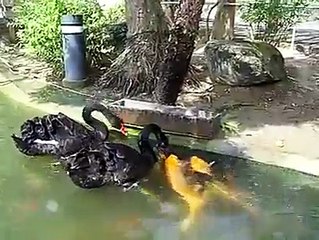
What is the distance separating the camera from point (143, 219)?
395 cm

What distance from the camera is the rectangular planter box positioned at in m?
5.39

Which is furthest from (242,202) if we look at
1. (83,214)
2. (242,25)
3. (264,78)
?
(242,25)

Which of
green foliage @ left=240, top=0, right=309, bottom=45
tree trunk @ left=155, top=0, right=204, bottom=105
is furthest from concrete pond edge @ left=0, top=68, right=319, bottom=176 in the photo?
green foliage @ left=240, top=0, right=309, bottom=45

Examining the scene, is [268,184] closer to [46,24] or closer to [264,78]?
[264,78]

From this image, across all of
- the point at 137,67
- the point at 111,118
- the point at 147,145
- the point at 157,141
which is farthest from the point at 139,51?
the point at 147,145

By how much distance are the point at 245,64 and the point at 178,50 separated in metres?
1.61

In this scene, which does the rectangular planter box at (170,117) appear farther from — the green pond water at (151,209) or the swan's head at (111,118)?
the green pond water at (151,209)

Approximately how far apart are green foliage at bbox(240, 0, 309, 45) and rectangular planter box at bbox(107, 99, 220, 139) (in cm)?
368

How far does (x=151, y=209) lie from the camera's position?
13.5 ft

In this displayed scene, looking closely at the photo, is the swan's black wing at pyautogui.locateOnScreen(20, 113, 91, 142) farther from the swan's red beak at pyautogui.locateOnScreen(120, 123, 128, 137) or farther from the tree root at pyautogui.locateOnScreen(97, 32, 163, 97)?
the tree root at pyautogui.locateOnScreen(97, 32, 163, 97)

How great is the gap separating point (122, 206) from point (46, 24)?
13.5ft

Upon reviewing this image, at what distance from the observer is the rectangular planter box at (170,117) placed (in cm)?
539

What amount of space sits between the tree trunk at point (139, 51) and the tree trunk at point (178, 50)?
485mm

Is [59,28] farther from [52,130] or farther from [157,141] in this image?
[157,141]
